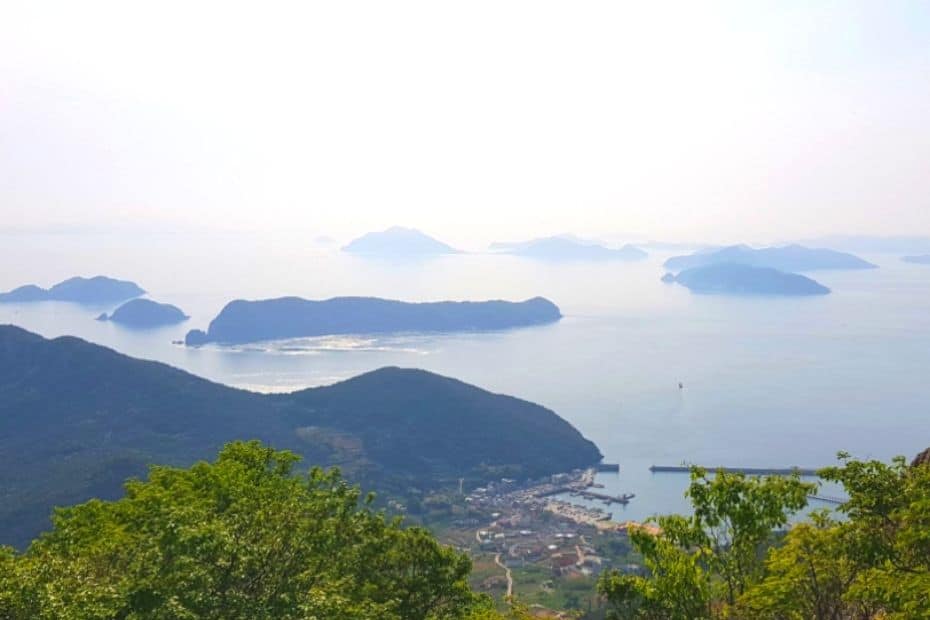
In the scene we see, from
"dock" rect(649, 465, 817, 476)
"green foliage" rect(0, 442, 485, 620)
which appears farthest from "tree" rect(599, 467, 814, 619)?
"dock" rect(649, 465, 817, 476)

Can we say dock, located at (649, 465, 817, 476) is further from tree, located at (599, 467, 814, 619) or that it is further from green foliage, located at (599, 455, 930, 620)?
green foliage, located at (599, 455, 930, 620)

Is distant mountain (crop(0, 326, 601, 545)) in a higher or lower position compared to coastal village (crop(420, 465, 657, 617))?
higher

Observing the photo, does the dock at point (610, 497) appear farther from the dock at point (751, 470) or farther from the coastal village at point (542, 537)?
the dock at point (751, 470)

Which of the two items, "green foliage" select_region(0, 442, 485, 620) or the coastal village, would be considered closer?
"green foliage" select_region(0, 442, 485, 620)

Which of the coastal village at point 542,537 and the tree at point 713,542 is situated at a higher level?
the tree at point 713,542

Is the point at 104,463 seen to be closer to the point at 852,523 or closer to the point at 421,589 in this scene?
the point at 421,589

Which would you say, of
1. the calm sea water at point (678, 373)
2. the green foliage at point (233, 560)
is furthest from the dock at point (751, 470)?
the green foliage at point (233, 560)
